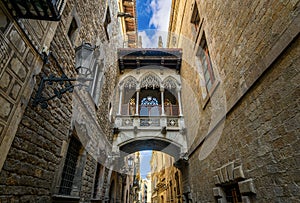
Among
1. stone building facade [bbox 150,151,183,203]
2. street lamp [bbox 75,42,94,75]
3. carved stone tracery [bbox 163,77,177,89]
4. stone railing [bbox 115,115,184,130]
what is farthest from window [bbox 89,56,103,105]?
stone building facade [bbox 150,151,183,203]

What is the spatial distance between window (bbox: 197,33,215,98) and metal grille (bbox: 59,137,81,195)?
13.4 ft

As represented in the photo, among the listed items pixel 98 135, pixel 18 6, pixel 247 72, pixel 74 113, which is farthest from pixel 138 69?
pixel 18 6

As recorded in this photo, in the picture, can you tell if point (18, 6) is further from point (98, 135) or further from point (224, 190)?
point (224, 190)

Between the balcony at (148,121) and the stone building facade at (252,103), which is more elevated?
the balcony at (148,121)

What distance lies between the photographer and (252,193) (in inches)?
108

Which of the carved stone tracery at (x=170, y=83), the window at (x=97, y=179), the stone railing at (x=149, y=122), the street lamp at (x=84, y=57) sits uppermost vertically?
the carved stone tracery at (x=170, y=83)

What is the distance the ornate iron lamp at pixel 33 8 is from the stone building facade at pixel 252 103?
9.05 feet

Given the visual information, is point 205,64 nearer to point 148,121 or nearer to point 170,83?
point 170,83

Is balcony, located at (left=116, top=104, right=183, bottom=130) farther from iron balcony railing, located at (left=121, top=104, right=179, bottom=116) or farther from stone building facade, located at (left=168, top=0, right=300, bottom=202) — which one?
stone building facade, located at (left=168, top=0, right=300, bottom=202)

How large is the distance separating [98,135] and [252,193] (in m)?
4.59

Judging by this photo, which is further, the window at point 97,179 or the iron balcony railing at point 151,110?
the iron balcony railing at point 151,110

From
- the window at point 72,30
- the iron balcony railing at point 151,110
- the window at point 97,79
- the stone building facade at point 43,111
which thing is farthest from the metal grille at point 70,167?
the iron balcony railing at point 151,110

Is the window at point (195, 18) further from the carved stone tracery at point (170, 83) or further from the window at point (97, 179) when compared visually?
the window at point (97, 179)

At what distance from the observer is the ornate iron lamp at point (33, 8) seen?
1.77m
